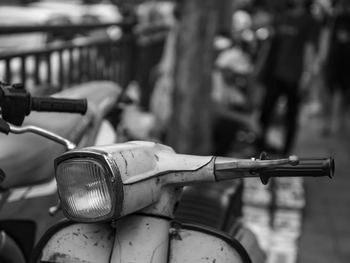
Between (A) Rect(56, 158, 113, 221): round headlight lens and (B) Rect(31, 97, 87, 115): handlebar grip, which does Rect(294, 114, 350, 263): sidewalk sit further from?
(A) Rect(56, 158, 113, 221): round headlight lens

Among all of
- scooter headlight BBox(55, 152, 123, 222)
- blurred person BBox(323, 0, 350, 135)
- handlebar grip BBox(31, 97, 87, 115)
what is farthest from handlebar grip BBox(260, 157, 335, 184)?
blurred person BBox(323, 0, 350, 135)

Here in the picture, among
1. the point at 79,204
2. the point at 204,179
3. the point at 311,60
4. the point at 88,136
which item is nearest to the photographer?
the point at 79,204

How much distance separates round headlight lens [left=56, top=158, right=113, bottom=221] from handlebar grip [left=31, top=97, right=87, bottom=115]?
1.32ft

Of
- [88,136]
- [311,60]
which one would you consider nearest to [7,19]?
[311,60]

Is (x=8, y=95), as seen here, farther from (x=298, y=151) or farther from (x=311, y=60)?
(x=311, y=60)

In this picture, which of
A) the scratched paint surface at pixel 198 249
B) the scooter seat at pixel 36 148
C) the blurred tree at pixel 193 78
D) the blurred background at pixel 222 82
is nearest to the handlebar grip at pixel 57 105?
the scooter seat at pixel 36 148

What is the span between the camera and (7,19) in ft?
40.7

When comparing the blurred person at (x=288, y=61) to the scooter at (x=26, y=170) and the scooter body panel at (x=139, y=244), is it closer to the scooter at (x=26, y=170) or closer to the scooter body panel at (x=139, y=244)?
the scooter at (x=26, y=170)

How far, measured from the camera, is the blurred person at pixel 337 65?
9750 mm

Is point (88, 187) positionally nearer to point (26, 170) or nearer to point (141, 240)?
point (141, 240)

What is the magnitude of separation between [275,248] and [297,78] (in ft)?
11.2

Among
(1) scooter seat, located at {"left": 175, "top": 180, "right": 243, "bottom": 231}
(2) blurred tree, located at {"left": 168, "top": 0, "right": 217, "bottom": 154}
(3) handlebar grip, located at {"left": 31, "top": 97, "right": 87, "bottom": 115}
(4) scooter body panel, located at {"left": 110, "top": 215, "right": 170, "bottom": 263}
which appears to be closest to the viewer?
(4) scooter body panel, located at {"left": 110, "top": 215, "right": 170, "bottom": 263}

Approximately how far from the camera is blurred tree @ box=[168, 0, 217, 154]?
5996 millimetres

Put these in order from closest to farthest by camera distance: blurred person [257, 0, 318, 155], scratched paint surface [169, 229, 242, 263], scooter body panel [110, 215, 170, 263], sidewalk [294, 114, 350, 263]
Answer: scooter body panel [110, 215, 170, 263] < scratched paint surface [169, 229, 242, 263] < sidewalk [294, 114, 350, 263] < blurred person [257, 0, 318, 155]
